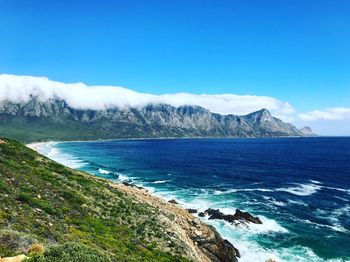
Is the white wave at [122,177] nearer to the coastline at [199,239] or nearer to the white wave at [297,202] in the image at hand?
the white wave at [297,202]

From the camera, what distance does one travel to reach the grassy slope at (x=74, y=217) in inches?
1132

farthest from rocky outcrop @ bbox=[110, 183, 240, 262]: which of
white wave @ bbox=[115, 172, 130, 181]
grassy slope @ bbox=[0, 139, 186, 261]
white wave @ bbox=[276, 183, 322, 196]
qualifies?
white wave @ bbox=[115, 172, 130, 181]

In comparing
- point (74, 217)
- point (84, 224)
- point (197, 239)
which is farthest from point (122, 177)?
point (84, 224)

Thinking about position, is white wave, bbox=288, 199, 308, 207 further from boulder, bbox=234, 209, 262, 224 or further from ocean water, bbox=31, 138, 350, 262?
boulder, bbox=234, 209, 262, 224

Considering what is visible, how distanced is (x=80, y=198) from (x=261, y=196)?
58496 millimetres

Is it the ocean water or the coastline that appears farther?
the ocean water

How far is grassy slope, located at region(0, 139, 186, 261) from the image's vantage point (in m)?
28.8

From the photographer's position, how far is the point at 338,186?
10481cm

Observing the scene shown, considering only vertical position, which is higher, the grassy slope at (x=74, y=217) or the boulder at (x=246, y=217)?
the grassy slope at (x=74, y=217)

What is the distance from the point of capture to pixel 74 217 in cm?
3838

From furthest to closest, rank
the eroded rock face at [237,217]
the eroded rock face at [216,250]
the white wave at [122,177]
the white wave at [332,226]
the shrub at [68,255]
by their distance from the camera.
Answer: the white wave at [122,177] → the eroded rock face at [237,217] → the white wave at [332,226] → the eroded rock face at [216,250] → the shrub at [68,255]

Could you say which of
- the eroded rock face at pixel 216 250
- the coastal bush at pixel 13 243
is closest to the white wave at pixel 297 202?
the eroded rock face at pixel 216 250

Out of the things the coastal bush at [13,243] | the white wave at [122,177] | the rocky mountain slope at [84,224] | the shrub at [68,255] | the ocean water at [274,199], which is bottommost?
A: the white wave at [122,177]

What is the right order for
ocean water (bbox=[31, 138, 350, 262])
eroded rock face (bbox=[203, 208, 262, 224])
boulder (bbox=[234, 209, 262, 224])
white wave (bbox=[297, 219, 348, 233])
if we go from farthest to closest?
eroded rock face (bbox=[203, 208, 262, 224]), boulder (bbox=[234, 209, 262, 224]), white wave (bbox=[297, 219, 348, 233]), ocean water (bbox=[31, 138, 350, 262])
